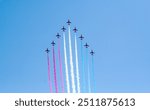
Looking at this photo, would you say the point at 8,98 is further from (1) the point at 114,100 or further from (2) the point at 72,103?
(1) the point at 114,100

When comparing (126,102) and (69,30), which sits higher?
(69,30)

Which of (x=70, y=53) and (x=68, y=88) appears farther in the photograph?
(x=70, y=53)

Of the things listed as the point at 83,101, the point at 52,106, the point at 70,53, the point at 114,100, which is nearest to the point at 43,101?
the point at 52,106

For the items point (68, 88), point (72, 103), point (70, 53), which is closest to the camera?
point (72, 103)

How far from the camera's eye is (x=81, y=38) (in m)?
35.5

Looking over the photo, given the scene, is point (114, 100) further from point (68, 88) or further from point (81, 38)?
point (81, 38)

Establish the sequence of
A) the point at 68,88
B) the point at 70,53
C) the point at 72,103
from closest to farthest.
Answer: the point at 72,103, the point at 68,88, the point at 70,53

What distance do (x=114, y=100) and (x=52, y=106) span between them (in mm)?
2754

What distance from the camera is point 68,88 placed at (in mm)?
32406

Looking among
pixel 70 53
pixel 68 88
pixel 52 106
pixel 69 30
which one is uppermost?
pixel 69 30

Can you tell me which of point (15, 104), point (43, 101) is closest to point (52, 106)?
point (43, 101)

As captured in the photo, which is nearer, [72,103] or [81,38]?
[72,103]

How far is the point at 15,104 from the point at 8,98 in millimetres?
630

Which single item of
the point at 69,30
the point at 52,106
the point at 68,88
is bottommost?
the point at 52,106
